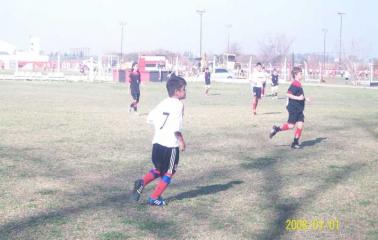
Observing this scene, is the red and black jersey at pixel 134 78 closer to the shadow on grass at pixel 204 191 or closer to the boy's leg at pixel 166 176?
the shadow on grass at pixel 204 191

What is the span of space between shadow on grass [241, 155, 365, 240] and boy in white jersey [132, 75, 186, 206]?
1.34 m

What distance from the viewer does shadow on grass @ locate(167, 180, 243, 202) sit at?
757 centimetres

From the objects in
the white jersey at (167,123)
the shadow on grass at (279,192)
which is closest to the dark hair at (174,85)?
the white jersey at (167,123)

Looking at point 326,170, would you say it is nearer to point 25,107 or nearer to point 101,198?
point 101,198

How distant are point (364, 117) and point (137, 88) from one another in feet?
27.4

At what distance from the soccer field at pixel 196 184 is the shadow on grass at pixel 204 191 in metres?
0.01

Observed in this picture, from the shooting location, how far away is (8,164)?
9.62 m

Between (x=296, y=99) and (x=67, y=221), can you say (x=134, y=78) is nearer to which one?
(x=296, y=99)

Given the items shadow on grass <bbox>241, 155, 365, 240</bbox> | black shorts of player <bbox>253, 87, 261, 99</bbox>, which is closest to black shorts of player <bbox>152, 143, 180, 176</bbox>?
shadow on grass <bbox>241, 155, 365, 240</bbox>

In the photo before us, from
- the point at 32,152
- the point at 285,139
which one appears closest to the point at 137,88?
the point at 285,139

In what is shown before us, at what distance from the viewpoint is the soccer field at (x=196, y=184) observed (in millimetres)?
6070

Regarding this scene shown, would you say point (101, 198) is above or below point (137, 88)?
below

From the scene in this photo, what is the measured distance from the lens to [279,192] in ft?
26.1

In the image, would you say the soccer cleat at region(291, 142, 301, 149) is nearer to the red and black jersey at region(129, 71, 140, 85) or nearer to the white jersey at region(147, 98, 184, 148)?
the white jersey at region(147, 98, 184, 148)
